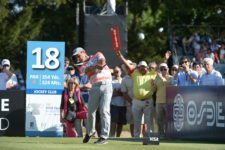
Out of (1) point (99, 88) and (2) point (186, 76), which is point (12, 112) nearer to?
(2) point (186, 76)

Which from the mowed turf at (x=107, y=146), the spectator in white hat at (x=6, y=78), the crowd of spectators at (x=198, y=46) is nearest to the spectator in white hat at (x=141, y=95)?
the mowed turf at (x=107, y=146)

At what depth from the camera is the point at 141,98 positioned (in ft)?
77.3

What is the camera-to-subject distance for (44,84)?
81.6ft

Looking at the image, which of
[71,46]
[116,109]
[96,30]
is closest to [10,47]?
[71,46]

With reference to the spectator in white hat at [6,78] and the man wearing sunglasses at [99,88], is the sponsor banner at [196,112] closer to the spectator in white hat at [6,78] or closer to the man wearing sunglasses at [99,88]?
the man wearing sunglasses at [99,88]

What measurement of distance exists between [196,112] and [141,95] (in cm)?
222

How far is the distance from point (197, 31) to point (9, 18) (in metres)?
8.58

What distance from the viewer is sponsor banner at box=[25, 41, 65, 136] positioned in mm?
24656

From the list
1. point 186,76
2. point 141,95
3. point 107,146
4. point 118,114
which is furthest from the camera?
point 118,114

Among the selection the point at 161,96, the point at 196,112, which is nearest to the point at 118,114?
the point at 161,96

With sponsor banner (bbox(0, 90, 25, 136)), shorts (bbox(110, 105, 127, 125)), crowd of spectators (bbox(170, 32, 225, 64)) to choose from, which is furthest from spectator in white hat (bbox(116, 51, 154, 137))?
crowd of spectators (bbox(170, 32, 225, 64))

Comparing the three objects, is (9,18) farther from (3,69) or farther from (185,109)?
(185,109)

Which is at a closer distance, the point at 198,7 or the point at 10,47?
the point at 10,47

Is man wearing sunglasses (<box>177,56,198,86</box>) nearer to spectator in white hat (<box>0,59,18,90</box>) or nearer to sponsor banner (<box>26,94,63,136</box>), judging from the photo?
sponsor banner (<box>26,94,63,136</box>)
